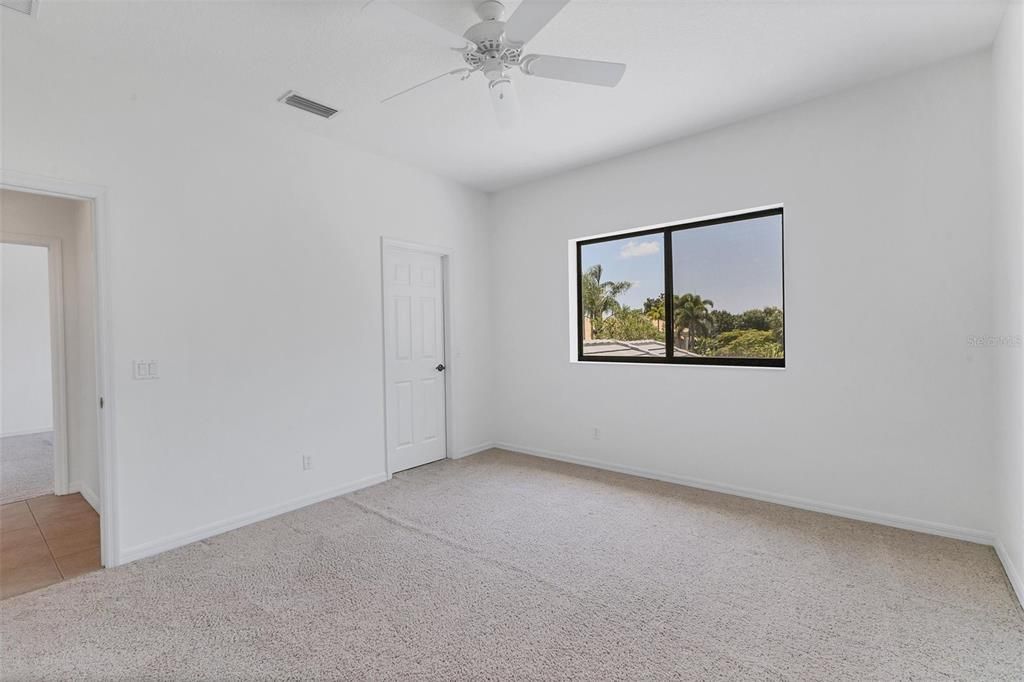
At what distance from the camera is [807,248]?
3365 millimetres

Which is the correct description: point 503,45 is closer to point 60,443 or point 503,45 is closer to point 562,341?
point 562,341

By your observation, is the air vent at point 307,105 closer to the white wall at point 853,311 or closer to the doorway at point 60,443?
the doorway at point 60,443

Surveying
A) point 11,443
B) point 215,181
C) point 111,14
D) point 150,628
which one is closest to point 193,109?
point 215,181

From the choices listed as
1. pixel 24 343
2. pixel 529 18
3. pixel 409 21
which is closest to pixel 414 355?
pixel 409 21

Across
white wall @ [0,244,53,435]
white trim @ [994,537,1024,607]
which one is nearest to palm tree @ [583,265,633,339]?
white trim @ [994,537,1024,607]

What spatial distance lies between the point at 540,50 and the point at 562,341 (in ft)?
8.69

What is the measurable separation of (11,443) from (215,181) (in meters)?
5.40

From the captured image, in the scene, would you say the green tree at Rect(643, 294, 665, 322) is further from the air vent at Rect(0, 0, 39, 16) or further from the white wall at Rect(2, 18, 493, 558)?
the air vent at Rect(0, 0, 39, 16)

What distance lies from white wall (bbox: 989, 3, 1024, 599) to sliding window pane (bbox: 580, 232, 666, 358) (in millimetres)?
2089

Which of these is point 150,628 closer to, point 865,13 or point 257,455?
point 257,455

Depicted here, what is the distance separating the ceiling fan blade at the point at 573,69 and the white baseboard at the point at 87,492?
13.7 ft

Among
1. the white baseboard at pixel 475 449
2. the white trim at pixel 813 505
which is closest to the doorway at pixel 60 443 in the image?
the white baseboard at pixel 475 449

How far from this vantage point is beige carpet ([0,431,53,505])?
4.12m

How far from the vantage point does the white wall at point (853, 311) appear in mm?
2822
